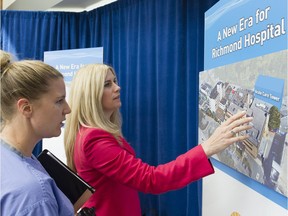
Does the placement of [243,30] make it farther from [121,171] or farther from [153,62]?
[153,62]

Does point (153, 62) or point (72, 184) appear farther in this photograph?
point (153, 62)

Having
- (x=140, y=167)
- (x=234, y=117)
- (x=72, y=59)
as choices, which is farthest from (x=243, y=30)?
(x=72, y=59)

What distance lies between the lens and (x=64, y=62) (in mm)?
3004

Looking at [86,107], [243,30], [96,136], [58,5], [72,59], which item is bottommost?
[96,136]

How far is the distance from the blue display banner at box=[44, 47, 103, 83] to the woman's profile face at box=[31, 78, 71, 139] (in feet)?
6.00

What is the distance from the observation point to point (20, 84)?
876 mm

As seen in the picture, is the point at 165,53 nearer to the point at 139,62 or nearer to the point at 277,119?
the point at 139,62

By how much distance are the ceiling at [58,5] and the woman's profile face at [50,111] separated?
2753mm

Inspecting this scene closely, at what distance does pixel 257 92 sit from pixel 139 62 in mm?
2048

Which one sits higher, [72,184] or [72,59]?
[72,59]

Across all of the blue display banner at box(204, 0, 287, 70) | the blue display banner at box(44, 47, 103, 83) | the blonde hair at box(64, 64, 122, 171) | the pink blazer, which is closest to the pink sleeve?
the pink blazer

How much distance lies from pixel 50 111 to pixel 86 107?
530 millimetres

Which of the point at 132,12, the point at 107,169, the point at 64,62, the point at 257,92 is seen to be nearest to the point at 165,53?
the point at 132,12

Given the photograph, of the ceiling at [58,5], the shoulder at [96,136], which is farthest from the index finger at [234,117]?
the ceiling at [58,5]
